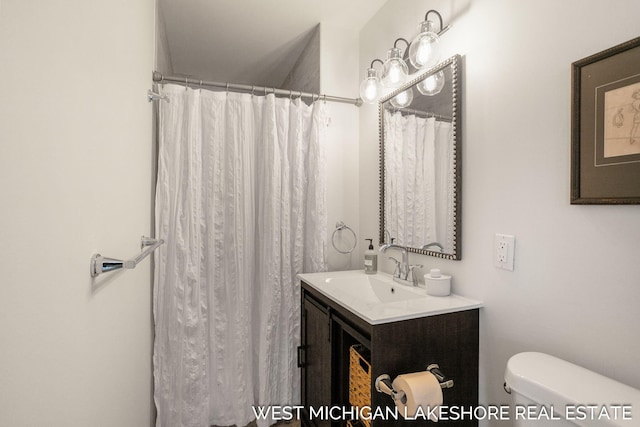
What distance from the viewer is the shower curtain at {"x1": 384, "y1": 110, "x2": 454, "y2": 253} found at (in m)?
1.38

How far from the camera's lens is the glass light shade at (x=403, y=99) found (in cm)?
161

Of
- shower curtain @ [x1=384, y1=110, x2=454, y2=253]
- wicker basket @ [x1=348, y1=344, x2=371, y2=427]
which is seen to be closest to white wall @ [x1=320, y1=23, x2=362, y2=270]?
shower curtain @ [x1=384, y1=110, x2=454, y2=253]

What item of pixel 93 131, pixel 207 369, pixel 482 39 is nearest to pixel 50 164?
pixel 93 131

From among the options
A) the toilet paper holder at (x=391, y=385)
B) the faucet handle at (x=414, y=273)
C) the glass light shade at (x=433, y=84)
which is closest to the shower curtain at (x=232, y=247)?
the faucet handle at (x=414, y=273)

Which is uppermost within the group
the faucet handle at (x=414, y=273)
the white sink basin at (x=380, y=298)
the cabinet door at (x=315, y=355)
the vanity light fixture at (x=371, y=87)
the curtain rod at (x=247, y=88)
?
the curtain rod at (x=247, y=88)

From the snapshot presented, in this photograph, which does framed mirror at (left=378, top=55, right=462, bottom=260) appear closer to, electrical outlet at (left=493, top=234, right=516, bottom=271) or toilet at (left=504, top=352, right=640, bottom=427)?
electrical outlet at (left=493, top=234, right=516, bottom=271)

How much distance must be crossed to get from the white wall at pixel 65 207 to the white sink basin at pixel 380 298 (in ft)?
2.69

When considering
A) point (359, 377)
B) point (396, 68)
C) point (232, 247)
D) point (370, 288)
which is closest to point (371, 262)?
point (370, 288)

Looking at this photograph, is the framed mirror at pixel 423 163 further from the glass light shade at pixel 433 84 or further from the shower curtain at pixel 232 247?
the shower curtain at pixel 232 247

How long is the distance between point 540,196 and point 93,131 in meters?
1.36

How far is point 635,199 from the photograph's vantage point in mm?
766

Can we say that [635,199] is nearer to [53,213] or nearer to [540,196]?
[540,196]

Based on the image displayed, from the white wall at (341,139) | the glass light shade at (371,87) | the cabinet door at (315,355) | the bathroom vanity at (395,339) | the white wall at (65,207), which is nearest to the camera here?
the white wall at (65,207)

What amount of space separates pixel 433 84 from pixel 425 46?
168mm
